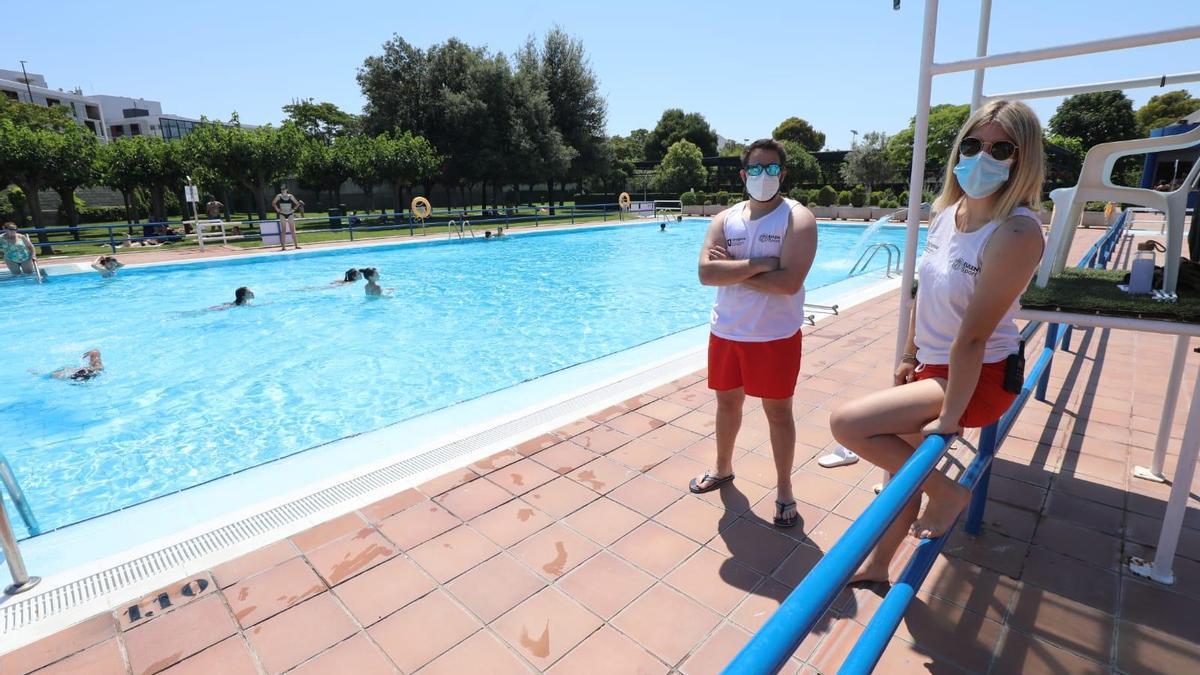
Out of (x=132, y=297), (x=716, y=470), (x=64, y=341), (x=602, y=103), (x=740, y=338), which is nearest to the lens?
(x=740, y=338)

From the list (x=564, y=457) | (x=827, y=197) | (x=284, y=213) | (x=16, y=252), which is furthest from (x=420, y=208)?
(x=564, y=457)

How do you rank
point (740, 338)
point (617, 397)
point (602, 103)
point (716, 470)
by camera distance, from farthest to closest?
point (602, 103), point (617, 397), point (716, 470), point (740, 338)

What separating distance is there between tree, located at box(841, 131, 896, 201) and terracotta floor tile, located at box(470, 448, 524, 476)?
1671 inches

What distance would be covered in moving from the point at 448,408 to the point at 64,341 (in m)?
9.00

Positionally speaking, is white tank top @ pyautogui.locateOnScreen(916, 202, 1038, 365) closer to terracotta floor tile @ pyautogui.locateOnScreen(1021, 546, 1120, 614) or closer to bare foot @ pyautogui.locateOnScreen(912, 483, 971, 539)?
bare foot @ pyautogui.locateOnScreen(912, 483, 971, 539)

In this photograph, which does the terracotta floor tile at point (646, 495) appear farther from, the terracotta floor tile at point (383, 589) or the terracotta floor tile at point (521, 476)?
the terracotta floor tile at point (383, 589)

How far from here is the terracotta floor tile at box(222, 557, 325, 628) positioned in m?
2.43

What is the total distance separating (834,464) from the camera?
3535 millimetres

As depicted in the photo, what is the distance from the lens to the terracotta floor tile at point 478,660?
83.2 inches

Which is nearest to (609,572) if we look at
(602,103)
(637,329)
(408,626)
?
(408,626)

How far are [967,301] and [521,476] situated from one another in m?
2.54

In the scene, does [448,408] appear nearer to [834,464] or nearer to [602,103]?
[834,464]

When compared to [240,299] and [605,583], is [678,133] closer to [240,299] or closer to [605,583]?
[240,299]

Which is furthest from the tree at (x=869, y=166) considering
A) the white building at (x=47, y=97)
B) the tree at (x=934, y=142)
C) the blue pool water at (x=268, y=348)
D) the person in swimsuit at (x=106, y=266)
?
the white building at (x=47, y=97)
